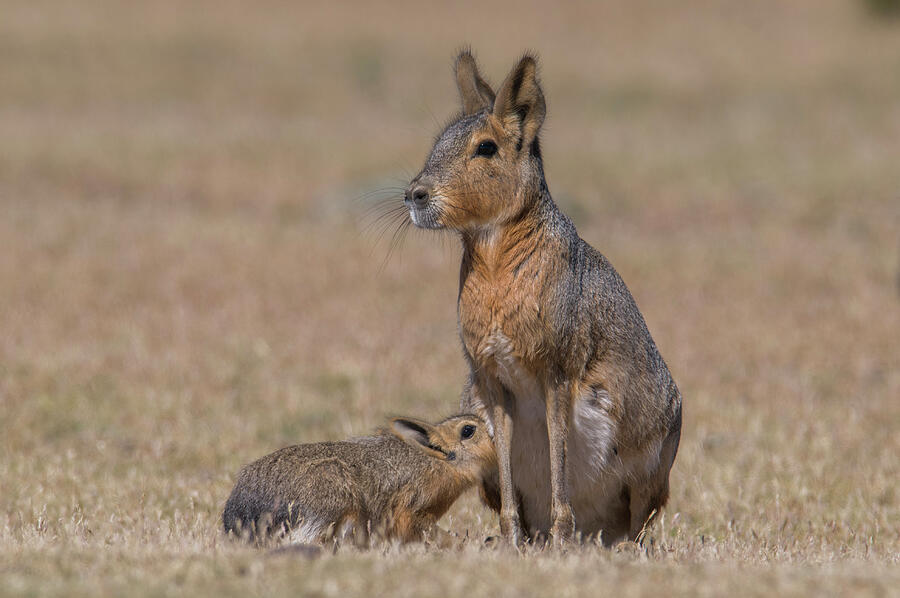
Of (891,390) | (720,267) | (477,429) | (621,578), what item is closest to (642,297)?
(720,267)

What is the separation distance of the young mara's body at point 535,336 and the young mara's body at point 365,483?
15.2 inches

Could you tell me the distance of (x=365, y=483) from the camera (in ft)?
23.0

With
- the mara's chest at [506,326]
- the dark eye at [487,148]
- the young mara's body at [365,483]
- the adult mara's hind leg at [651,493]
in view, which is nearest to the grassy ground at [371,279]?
the adult mara's hind leg at [651,493]

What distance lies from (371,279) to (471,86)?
971 centimetres

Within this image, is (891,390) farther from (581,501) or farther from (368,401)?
(581,501)

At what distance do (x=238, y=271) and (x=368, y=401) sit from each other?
19.0 feet

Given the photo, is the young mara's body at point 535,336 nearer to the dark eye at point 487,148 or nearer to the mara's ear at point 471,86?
the dark eye at point 487,148

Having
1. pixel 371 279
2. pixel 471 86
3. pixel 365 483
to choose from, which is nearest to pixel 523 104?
pixel 471 86

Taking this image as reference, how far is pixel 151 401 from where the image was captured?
11219 millimetres

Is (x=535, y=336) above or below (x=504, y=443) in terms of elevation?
above

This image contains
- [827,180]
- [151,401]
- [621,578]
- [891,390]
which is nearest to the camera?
[621,578]

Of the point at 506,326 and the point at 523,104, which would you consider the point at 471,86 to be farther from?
the point at 506,326

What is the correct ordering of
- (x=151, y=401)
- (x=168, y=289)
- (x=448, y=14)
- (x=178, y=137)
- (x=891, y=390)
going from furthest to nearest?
1. (x=448, y=14)
2. (x=178, y=137)
3. (x=168, y=289)
4. (x=891, y=390)
5. (x=151, y=401)

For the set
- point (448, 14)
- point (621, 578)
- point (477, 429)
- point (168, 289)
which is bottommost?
point (621, 578)
